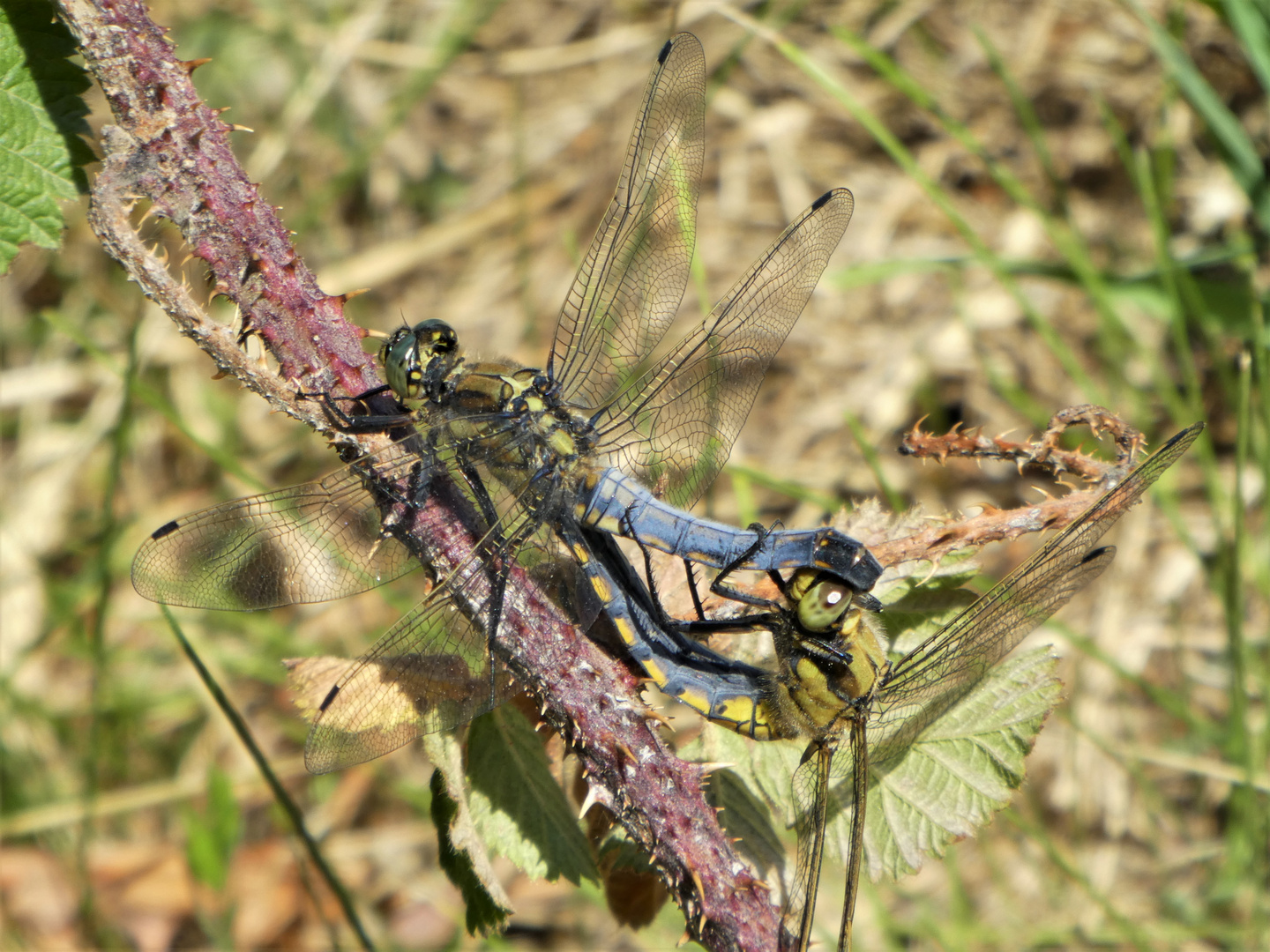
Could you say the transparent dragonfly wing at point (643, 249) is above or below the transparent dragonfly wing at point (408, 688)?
above

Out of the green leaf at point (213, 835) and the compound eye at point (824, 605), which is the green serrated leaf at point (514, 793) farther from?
the green leaf at point (213, 835)

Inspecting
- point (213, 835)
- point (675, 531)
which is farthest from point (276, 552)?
point (213, 835)

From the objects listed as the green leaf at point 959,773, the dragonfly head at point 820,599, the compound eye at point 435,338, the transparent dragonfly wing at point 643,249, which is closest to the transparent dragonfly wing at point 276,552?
the compound eye at point 435,338

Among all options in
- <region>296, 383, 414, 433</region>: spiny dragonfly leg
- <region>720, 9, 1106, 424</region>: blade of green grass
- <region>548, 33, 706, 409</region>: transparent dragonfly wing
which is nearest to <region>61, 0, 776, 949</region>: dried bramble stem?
<region>296, 383, 414, 433</region>: spiny dragonfly leg

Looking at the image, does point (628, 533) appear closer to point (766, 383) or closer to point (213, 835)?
point (213, 835)

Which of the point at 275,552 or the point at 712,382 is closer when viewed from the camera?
the point at 275,552

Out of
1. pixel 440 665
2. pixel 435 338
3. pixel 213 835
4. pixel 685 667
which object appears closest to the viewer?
pixel 440 665

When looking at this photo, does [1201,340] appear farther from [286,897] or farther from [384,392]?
[286,897]

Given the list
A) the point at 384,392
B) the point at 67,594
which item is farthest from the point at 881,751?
the point at 67,594
